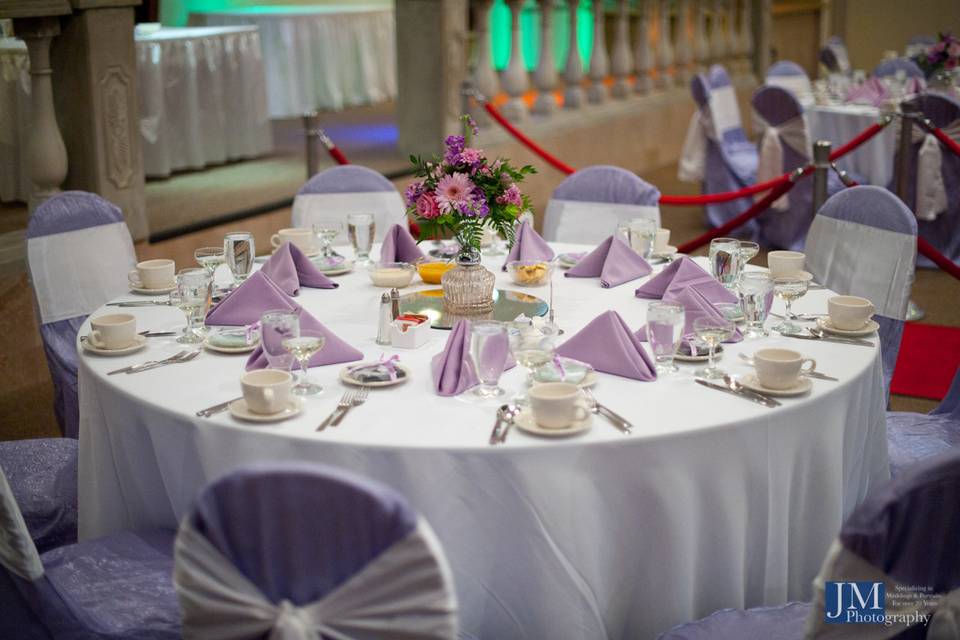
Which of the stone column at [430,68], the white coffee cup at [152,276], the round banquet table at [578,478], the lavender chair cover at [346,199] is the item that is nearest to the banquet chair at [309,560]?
the round banquet table at [578,478]

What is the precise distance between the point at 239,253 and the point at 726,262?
123 centimetres

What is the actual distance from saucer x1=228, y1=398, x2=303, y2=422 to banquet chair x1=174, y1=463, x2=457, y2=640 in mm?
541

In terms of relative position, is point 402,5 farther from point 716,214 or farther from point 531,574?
point 531,574

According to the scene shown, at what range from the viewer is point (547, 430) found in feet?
6.30

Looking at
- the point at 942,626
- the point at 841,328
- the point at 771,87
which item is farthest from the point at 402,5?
the point at 942,626

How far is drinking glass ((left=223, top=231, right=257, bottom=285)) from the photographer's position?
2820mm

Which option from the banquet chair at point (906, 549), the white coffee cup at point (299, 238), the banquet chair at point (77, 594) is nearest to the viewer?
the banquet chair at point (906, 549)


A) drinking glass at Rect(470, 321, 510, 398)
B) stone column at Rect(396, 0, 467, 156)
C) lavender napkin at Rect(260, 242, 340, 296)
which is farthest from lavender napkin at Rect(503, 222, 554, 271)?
stone column at Rect(396, 0, 467, 156)

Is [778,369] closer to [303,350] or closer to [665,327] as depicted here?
[665,327]

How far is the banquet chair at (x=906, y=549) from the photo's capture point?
4.75 feet

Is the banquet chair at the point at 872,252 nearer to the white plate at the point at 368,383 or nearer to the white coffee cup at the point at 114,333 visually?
the white plate at the point at 368,383

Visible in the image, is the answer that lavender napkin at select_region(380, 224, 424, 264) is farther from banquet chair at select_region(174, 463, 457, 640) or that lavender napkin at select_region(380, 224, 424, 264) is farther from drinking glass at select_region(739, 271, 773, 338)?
banquet chair at select_region(174, 463, 457, 640)

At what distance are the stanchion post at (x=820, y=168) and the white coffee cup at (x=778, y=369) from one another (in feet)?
7.22

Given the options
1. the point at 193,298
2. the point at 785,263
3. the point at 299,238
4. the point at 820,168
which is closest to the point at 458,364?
the point at 193,298
